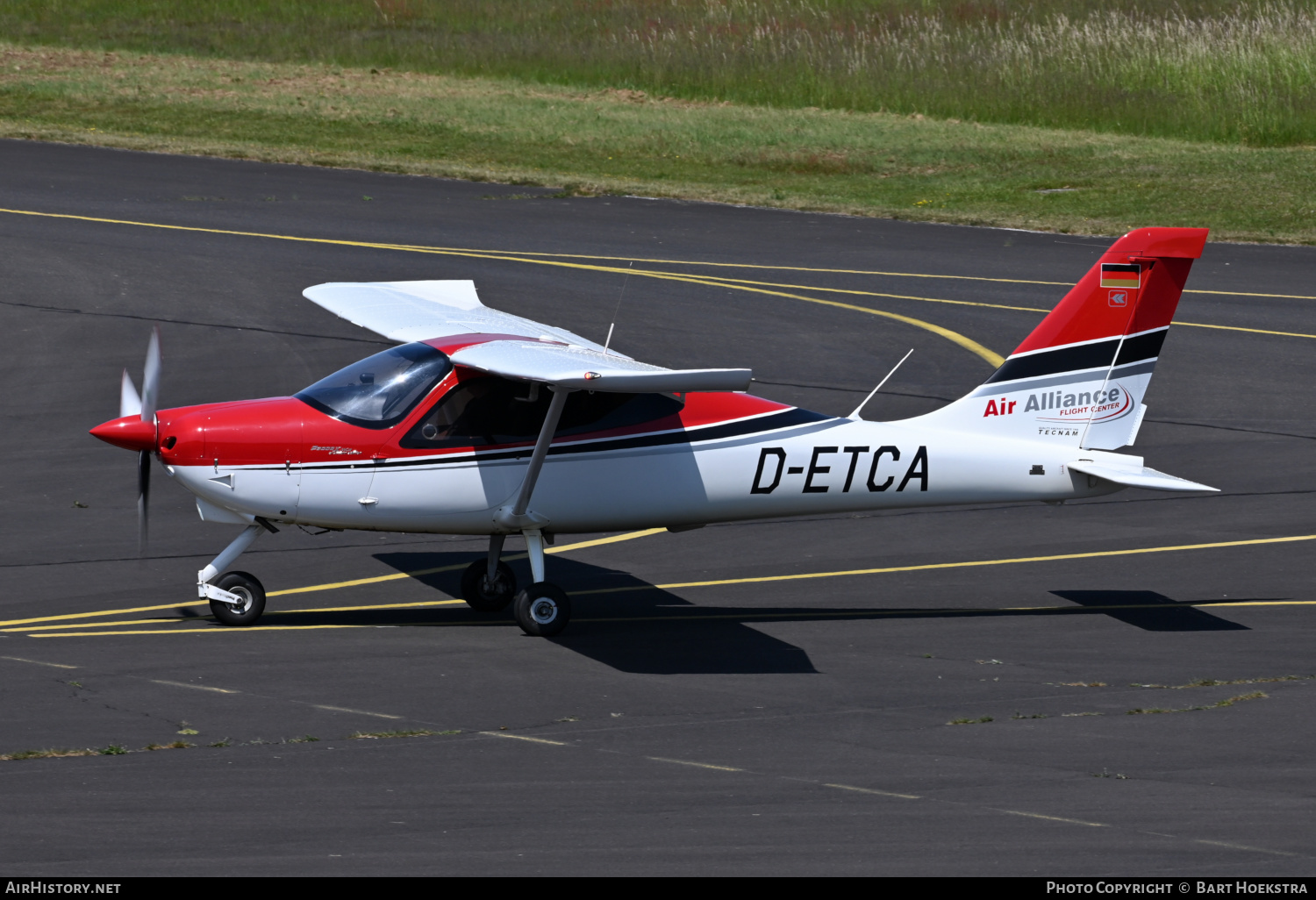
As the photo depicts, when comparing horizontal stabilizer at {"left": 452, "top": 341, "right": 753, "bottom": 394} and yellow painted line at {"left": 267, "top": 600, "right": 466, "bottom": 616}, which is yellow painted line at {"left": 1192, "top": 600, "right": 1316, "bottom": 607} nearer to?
horizontal stabilizer at {"left": 452, "top": 341, "right": 753, "bottom": 394}

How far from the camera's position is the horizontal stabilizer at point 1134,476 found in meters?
13.0

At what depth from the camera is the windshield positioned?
41.1 ft

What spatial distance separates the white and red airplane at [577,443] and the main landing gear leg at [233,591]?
0.01 meters

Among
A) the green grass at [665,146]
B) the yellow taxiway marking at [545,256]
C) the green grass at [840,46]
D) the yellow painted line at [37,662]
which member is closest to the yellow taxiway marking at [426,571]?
the yellow painted line at [37,662]

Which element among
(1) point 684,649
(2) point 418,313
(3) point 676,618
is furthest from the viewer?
(2) point 418,313

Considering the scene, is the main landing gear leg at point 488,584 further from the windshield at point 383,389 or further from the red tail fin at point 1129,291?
the red tail fin at point 1129,291

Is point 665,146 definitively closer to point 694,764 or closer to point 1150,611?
point 1150,611

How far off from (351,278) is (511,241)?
14.3 feet

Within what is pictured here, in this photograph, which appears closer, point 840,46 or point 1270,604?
point 1270,604

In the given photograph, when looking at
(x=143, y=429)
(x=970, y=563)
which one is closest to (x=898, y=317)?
(x=970, y=563)

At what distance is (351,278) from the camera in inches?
938

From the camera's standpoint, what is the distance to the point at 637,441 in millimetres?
12859

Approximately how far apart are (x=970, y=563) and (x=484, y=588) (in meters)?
4.45

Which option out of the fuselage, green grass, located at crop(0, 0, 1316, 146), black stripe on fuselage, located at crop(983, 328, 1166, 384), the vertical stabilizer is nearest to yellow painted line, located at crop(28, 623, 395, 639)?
the fuselage
